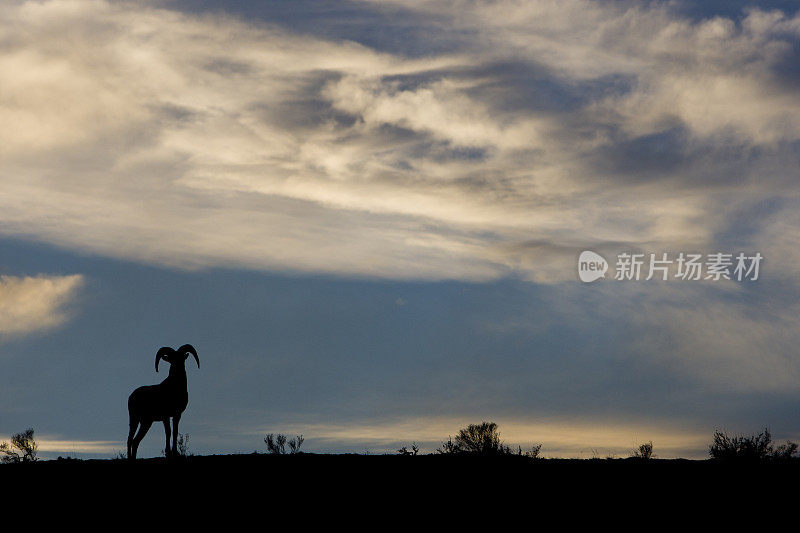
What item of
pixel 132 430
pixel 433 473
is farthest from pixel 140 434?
pixel 433 473

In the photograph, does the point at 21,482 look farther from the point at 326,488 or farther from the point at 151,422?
the point at 326,488

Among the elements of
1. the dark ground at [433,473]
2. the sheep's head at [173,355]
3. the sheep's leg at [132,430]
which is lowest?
the dark ground at [433,473]

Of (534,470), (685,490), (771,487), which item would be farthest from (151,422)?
(771,487)

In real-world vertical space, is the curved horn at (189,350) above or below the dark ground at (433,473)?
above

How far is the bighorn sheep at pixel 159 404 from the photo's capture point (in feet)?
86.4

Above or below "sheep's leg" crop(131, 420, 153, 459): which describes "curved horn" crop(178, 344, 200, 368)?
above

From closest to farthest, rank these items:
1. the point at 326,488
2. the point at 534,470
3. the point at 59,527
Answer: the point at 59,527 < the point at 326,488 < the point at 534,470

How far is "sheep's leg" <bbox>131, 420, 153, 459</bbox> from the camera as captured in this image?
Answer: 26.4 meters

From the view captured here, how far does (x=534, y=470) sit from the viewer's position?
24.0m

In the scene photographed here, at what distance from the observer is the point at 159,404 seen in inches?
1038

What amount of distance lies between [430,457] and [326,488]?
4.65m

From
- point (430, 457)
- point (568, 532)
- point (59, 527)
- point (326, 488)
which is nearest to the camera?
point (568, 532)

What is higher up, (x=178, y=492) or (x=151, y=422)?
(x=151, y=422)

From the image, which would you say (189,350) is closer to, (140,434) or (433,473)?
(140,434)
